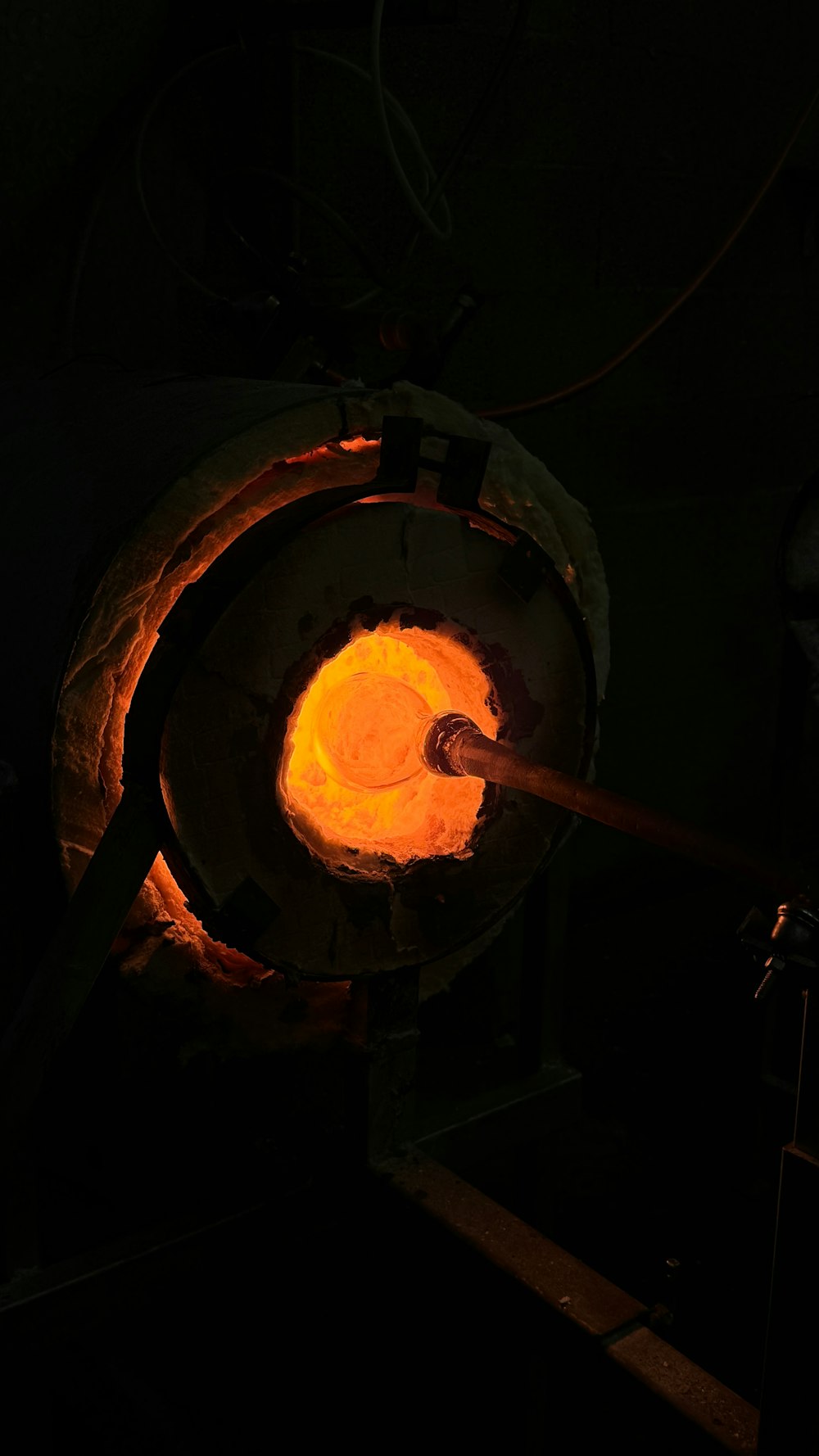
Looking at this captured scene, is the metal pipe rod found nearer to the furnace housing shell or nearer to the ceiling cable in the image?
the furnace housing shell

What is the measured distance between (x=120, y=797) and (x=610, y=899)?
206 centimetres

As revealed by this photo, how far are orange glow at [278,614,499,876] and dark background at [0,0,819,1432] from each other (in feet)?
1.19

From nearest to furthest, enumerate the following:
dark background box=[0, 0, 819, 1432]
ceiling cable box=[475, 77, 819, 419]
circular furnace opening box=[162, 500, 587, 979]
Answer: circular furnace opening box=[162, 500, 587, 979]
dark background box=[0, 0, 819, 1432]
ceiling cable box=[475, 77, 819, 419]

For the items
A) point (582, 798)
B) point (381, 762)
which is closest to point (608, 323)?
point (381, 762)

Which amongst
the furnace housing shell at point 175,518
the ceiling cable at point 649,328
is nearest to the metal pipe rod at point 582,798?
the furnace housing shell at point 175,518

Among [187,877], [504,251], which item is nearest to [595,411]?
[504,251]

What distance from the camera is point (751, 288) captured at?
300 cm

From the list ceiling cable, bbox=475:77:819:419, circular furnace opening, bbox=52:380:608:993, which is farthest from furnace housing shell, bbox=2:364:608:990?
ceiling cable, bbox=475:77:819:419

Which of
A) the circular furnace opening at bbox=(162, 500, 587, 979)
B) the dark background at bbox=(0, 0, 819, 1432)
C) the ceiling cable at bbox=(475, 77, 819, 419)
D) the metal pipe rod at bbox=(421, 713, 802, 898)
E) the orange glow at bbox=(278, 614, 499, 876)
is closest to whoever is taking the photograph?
the metal pipe rod at bbox=(421, 713, 802, 898)

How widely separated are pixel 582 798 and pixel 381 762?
0.81 ft

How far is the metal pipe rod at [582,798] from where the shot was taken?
3.32 feet

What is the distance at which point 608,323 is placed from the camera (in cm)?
271

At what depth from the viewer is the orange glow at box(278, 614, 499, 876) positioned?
129cm

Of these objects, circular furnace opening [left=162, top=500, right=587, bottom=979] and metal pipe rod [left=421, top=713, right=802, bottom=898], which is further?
circular furnace opening [left=162, top=500, right=587, bottom=979]
